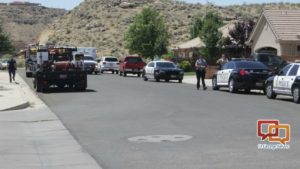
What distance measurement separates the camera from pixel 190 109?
2058 cm

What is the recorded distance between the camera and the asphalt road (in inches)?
427

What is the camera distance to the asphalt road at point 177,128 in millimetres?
10852

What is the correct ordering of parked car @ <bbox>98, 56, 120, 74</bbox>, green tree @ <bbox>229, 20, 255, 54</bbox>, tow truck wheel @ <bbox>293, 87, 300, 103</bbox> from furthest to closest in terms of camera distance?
parked car @ <bbox>98, 56, 120, 74</bbox> < green tree @ <bbox>229, 20, 255, 54</bbox> < tow truck wheel @ <bbox>293, 87, 300, 103</bbox>

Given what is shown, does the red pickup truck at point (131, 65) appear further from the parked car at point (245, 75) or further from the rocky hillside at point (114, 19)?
the rocky hillside at point (114, 19)

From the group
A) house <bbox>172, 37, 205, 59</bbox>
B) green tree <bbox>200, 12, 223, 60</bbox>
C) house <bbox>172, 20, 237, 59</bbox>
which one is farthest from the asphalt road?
house <bbox>172, 37, 205, 59</bbox>

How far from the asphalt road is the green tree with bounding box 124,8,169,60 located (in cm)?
4370

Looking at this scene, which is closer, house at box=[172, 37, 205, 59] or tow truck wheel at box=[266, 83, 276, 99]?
tow truck wheel at box=[266, 83, 276, 99]

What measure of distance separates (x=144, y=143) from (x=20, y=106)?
1027 centimetres

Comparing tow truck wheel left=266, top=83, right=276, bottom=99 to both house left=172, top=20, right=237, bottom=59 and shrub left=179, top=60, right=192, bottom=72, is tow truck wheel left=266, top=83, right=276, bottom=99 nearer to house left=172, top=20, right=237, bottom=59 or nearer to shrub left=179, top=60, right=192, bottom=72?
shrub left=179, top=60, right=192, bottom=72

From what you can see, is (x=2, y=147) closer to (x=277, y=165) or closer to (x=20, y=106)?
(x=277, y=165)

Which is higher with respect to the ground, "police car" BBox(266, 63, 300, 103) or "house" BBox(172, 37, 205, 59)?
"house" BBox(172, 37, 205, 59)

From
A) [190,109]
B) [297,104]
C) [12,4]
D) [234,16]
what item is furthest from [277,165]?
[12,4]

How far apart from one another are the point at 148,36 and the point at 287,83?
47171 millimetres

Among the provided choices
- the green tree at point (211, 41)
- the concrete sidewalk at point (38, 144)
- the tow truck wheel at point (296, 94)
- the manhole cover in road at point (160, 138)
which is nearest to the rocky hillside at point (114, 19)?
the green tree at point (211, 41)
